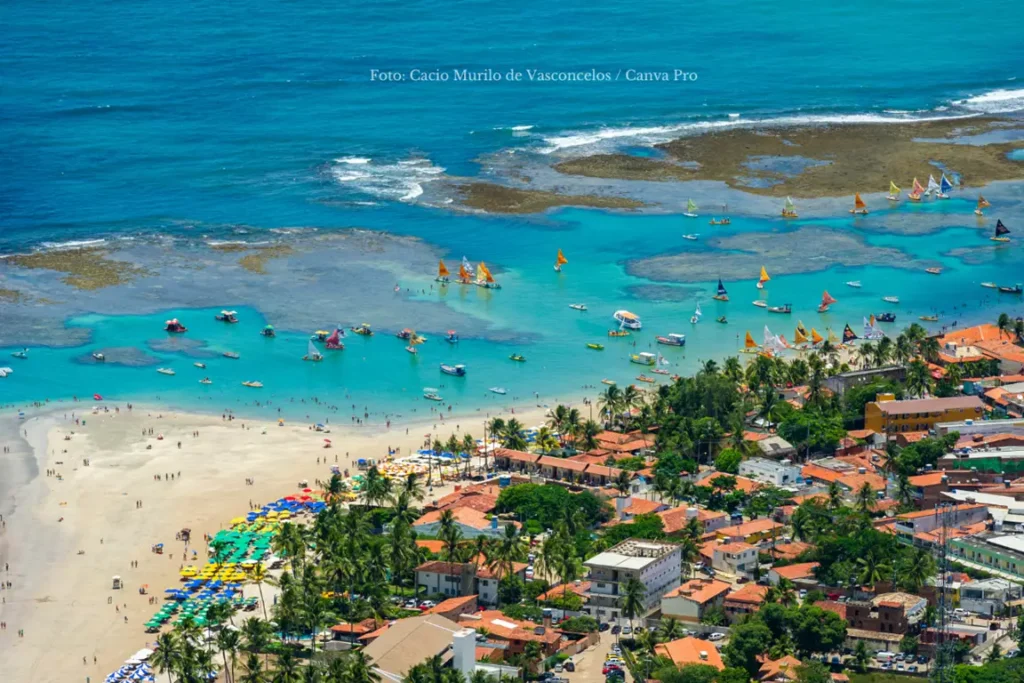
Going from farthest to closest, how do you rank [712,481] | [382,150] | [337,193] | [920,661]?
[382,150]
[337,193]
[712,481]
[920,661]

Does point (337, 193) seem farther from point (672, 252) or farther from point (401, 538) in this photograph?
point (401, 538)

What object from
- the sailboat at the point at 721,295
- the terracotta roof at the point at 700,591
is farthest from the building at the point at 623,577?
the sailboat at the point at 721,295

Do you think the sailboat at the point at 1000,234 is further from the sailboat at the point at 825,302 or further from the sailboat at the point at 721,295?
the sailboat at the point at 721,295

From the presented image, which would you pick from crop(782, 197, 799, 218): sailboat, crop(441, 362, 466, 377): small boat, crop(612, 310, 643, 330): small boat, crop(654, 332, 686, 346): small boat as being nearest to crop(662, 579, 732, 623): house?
crop(441, 362, 466, 377): small boat

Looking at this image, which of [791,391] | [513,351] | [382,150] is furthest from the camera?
[382,150]

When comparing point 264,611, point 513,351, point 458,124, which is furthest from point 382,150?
point 264,611

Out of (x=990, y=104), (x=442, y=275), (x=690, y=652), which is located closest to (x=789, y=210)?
(x=442, y=275)

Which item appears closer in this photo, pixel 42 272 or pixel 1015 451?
pixel 1015 451
